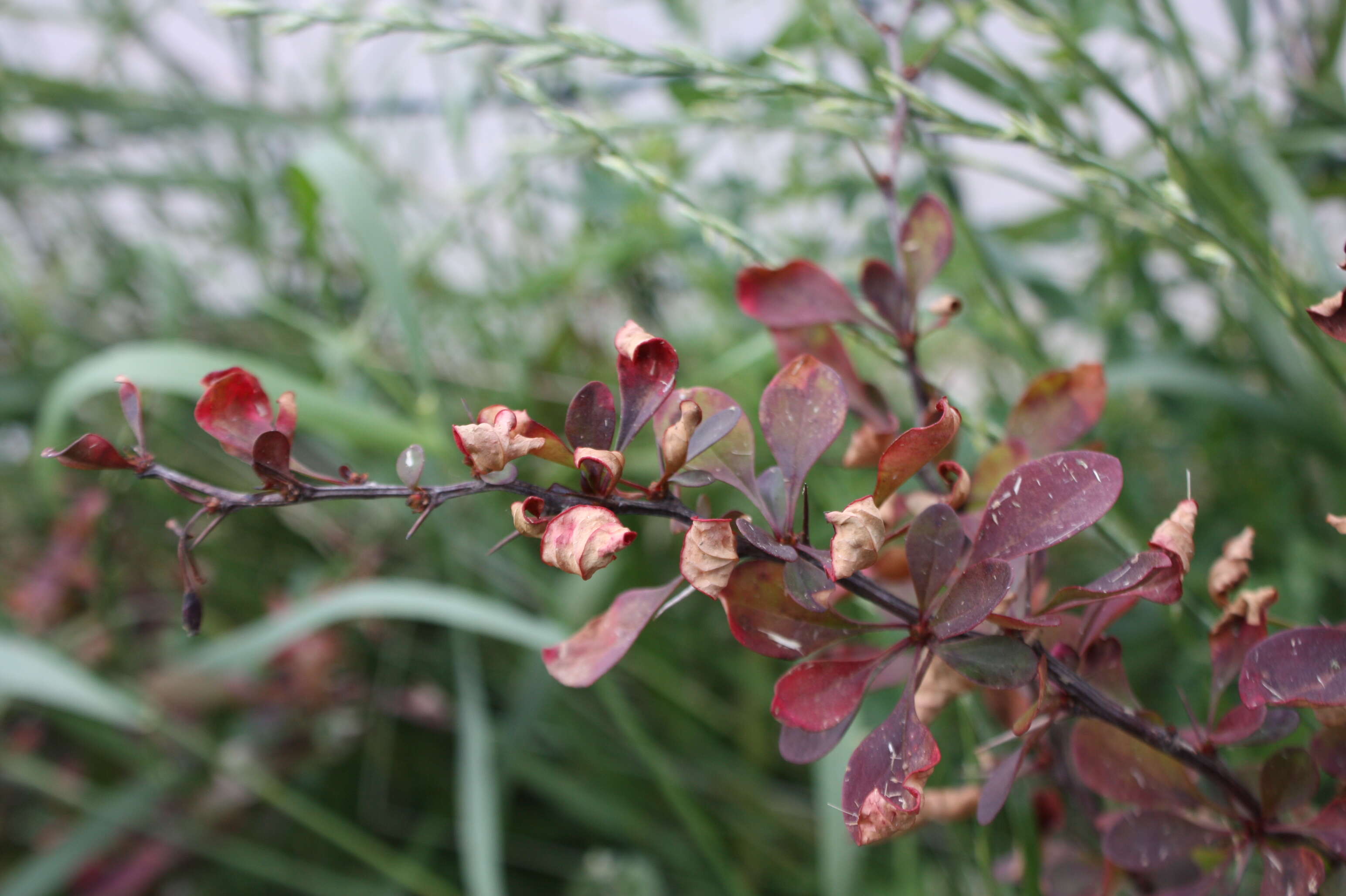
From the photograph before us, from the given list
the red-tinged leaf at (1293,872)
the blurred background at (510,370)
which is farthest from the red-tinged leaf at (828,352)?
the red-tinged leaf at (1293,872)

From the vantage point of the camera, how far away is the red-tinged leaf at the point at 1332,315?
5.0 inches

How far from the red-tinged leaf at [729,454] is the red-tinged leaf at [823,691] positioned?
32mm

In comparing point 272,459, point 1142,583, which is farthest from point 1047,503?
Result: point 272,459

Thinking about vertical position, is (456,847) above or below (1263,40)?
below

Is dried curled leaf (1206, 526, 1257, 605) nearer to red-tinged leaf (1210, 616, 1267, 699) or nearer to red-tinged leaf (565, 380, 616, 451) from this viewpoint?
red-tinged leaf (1210, 616, 1267, 699)

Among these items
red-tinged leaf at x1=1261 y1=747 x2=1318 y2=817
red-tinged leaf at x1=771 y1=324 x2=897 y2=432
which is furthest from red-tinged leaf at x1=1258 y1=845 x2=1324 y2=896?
red-tinged leaf at x1=771 y1=324 x2=897 y2=432

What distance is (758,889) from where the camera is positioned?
1.87ft

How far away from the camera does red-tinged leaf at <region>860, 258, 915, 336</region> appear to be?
21cm

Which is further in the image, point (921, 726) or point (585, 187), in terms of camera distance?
point (585, 187)

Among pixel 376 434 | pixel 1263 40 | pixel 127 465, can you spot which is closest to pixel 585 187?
pixel 376 434

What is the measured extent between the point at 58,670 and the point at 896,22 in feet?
1.48

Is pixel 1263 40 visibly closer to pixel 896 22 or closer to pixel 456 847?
pixel 896 22

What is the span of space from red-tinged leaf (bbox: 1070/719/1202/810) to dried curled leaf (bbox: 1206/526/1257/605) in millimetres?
33

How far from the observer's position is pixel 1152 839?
0.16 m
